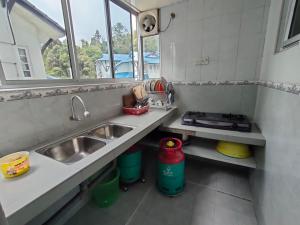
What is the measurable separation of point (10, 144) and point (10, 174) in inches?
12.8

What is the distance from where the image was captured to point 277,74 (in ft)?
3.58

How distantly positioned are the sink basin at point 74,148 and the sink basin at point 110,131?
177 mm

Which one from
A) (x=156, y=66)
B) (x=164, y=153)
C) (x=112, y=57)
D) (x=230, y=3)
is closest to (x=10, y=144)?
(x=164, y=153)

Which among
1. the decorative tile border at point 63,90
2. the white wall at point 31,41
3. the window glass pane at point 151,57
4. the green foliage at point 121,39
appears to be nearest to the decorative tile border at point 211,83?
the decorative tile border at point 63,90

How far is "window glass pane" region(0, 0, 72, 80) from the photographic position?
98 centimetres

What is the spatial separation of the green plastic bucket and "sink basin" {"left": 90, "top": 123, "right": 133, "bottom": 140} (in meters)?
0.43

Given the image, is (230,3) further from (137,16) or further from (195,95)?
(137,16)

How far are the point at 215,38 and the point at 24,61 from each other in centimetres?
193

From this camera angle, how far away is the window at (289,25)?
0.99 metres

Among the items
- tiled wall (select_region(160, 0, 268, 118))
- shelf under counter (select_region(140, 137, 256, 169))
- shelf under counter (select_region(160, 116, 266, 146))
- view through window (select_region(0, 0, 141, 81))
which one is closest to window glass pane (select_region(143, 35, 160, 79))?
tiled wall (select_region(160, 0, 268, 118))

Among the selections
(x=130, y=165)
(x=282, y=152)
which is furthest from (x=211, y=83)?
(x=130, y=165)

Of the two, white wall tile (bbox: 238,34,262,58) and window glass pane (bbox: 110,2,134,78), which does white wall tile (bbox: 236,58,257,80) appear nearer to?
white wall tile (bbox: 238,34,262,58)

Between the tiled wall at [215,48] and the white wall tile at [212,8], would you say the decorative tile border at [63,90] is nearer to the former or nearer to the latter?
the tiled wall at [215,48]

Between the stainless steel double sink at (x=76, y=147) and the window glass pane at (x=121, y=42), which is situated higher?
the window glass pane at (x=121, y=42)
